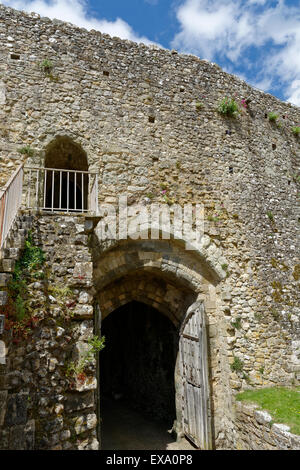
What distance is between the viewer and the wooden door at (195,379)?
6.56 metres

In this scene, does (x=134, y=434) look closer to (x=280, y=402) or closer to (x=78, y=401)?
(x=280, y=402)

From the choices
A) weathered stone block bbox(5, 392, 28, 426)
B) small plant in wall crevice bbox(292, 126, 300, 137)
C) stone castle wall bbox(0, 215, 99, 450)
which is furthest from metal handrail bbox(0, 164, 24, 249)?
small plant in wall crevice bbox(292, 126, 300, 137)

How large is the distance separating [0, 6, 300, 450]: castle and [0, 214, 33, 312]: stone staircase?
3 cm

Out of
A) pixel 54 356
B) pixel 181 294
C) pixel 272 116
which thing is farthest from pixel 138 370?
pixel 272 116

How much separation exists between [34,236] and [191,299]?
399 cm

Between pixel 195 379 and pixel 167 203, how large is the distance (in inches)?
149

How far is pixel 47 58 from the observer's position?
22.6ft

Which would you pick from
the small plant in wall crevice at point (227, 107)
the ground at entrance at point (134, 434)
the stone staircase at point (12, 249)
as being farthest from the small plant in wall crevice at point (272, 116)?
the ground at entrance at point (134, 434)

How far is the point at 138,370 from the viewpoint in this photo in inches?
411

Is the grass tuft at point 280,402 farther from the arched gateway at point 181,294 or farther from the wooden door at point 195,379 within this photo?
the arched gateway at point 181,294

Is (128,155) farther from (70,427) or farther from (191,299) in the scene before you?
(70,427)

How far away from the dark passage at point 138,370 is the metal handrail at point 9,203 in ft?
16.6

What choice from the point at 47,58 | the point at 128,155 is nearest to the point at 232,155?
the point at 128,155

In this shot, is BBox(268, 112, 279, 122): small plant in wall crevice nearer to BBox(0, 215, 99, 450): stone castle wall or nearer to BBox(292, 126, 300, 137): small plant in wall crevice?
BBox(292, 126, 300, 137): small plant in wall crevice
